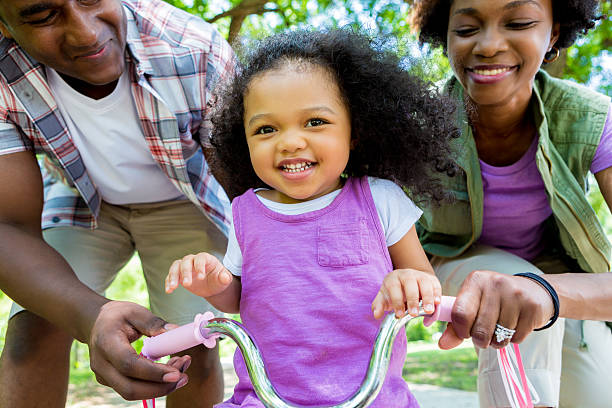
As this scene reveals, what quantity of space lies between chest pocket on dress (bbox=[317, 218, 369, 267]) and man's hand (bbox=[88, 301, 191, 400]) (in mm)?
441

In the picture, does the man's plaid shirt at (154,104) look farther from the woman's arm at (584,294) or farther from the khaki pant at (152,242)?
the woman's arm at (584,294)

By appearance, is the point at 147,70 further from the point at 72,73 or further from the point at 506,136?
the point at 506,136

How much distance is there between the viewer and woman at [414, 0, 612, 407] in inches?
88.4

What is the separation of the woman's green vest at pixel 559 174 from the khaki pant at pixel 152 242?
0.88m

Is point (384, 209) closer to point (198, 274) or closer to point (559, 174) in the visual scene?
point (198, 274)

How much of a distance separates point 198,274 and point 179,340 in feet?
0.51

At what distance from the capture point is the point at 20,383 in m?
2.22

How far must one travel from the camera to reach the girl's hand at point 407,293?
1423 mm

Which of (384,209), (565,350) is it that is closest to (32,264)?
(384,209)

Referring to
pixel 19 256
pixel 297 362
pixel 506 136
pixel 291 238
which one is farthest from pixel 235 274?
pixel 506 136

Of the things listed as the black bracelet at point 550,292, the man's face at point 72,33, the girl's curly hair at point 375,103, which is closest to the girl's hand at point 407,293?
the black bracelet at point 550,292

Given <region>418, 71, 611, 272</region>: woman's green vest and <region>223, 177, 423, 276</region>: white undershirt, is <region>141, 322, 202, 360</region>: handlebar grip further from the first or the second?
<region>418, 71, 611, 272</region>: woman's green vest

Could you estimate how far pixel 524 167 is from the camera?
2428 mm

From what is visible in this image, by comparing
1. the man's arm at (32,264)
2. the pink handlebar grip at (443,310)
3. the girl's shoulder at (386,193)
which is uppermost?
the girl's shoulder at (386,193)
